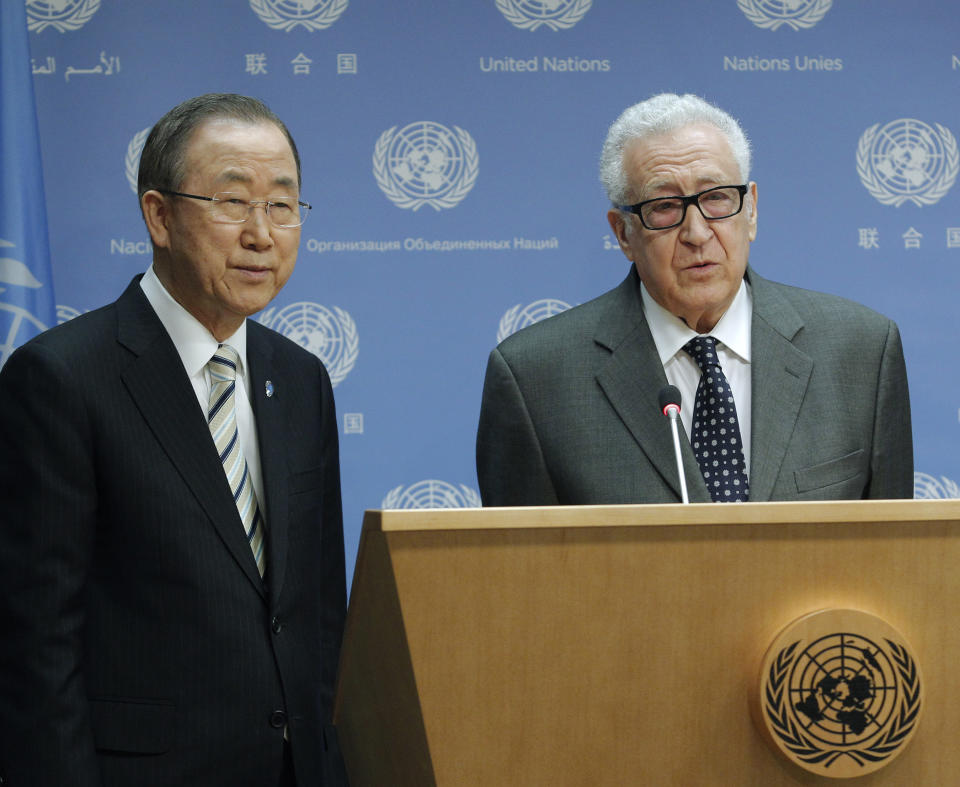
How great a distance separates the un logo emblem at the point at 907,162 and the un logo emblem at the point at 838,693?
8.51 ft

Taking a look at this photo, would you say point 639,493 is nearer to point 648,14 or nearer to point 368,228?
point 368,228

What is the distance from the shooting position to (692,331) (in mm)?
2074

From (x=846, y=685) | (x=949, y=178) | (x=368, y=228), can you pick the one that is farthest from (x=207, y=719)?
(x=949, y=178)

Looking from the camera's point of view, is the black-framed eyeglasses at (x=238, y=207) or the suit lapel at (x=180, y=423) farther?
the black-framed eyeglasses at (x=238, y=207)

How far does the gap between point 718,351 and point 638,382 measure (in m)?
0.18

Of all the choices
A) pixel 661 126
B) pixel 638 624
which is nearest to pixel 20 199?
pixel 661 126

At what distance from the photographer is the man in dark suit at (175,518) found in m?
1.62

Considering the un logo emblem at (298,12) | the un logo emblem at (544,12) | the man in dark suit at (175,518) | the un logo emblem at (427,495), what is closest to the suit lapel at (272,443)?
the man in dark suit at (175,518)

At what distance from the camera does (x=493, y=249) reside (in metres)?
3.32

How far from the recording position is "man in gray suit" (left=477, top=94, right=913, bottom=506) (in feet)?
6.33

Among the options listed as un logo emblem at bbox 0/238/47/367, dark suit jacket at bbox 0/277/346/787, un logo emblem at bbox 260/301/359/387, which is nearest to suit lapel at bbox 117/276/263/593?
dark suit jacket at bbox 0/277/346/787

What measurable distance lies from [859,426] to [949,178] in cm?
178

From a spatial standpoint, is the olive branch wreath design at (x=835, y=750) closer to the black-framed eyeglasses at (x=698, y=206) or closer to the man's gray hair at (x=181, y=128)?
the black-framed eyeglasses at (x=698, y=206)

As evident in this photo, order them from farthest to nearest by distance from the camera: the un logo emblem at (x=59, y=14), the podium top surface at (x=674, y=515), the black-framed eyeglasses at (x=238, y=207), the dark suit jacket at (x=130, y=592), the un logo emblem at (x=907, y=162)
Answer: the un logo emblem at (x=907, y=162) < the un logo emblem at (x=59, y=14) < the black-framed eyeglasses at (x=238, y=207) < the dark suit jacket at (x=130, y=592) < the podium top surface at (x=674, y=515)
